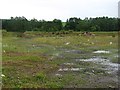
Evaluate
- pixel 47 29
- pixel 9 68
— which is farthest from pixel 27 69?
pixel 47 29

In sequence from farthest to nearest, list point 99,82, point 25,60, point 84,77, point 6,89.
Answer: point 25,60, point 84,77, point 99,82, point 6,89

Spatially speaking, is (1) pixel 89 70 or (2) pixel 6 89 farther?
(1) pixel 89 70

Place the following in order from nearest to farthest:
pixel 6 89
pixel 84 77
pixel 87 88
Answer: pixel 6 89 < pixel 87 88 < pixel 84 77

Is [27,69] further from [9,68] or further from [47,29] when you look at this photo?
[47,29]

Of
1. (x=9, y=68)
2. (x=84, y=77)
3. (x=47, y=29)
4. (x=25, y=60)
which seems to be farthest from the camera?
(x=47, y=29)

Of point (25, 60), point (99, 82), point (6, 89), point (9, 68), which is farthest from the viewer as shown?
point (25, 60)

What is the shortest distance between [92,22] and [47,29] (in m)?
13.9

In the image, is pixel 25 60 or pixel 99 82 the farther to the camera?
pixel 25 60

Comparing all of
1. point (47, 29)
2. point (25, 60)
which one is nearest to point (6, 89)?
point (25, 60)

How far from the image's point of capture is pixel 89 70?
17.7 meters

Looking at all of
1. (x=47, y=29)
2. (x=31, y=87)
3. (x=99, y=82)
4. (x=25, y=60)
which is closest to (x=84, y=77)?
(x=99, y=82)

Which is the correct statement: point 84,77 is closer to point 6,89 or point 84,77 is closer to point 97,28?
point 6,89

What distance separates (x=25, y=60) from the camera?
20953 mm

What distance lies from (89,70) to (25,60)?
533cm
